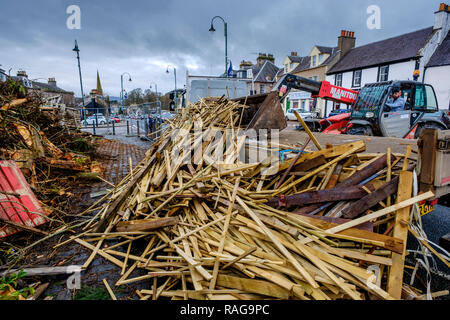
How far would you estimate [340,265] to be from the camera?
2242mm

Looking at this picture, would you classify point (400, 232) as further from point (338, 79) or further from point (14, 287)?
point (338, 79)

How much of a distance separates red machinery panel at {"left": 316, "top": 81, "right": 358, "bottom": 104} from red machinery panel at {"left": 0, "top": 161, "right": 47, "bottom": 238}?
804cm

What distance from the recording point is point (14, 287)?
266 cm

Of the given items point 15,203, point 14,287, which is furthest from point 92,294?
point 15,203

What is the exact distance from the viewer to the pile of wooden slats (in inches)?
87.6

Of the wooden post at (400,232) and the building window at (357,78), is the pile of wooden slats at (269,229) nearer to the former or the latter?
the wooden post at (400,232)

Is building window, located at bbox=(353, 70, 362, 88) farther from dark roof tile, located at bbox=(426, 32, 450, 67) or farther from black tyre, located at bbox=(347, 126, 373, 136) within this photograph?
black tyre, located at bbox=(347, 126, 373, 136)

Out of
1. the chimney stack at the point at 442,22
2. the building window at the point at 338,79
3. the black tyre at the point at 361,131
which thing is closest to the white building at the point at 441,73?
the chimney stack at the point at 442,22

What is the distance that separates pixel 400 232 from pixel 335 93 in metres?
6.94

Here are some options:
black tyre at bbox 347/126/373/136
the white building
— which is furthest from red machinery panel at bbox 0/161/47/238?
the white building
